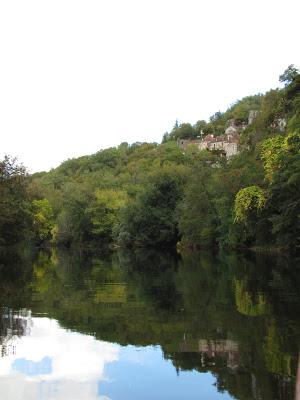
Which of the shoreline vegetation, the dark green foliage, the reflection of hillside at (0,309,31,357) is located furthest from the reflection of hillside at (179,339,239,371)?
the dark green foliage

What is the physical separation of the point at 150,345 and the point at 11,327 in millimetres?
4752

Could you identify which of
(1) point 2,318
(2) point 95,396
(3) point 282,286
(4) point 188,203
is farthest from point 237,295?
(4) point 188,203

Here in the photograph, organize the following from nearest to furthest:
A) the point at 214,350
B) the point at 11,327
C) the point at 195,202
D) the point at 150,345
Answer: the point at 214,350, the point at 150,345, the point at 11,327, the point at 195,202

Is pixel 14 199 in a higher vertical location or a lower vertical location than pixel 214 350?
higher

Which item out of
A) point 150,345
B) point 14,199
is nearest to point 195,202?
point 14,199

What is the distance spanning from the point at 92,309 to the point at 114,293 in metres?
5.42

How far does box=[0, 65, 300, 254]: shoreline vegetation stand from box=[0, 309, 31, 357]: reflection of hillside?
32077 millimetres

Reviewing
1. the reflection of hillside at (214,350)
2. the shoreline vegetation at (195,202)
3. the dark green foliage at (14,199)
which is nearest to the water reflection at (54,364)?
the reflection of hillside at (214,350)

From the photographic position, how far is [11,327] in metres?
16.4

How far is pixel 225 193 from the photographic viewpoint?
70188 mm

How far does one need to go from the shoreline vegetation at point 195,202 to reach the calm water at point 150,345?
1111 inches

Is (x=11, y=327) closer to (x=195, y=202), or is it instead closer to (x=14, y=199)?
(x=14, y=199)

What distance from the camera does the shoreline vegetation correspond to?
173 feet

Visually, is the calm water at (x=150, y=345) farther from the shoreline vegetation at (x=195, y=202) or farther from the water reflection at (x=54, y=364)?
the shoreline vegetation at (x=195, y=202)
